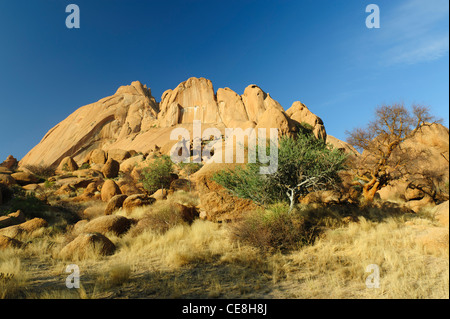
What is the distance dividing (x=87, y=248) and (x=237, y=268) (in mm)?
4463

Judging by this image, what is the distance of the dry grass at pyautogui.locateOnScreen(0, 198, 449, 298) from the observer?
419 cm

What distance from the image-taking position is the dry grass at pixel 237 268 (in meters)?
4.19

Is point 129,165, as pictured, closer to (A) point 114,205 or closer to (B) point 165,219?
(A) point 114,205

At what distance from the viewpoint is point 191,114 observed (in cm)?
5984

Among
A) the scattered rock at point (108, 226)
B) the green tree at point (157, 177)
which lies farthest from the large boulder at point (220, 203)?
the green tree at point (157, 177)

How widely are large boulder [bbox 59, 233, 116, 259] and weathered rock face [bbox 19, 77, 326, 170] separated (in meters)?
42.0

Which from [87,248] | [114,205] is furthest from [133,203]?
[87,248]

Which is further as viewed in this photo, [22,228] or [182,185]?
[182,185]

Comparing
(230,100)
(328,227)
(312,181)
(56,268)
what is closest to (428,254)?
(328,227)

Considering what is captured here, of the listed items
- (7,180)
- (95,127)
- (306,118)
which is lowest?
(7,180)

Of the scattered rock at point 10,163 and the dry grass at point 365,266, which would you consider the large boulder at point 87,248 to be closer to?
the dry grass at point 365,266

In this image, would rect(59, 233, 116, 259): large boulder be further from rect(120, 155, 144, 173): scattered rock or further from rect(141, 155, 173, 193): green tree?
rect(120, 155, 144, 173): scattered rock

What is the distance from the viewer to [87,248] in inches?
263

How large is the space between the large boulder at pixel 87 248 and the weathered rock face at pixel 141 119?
42.0 meters
